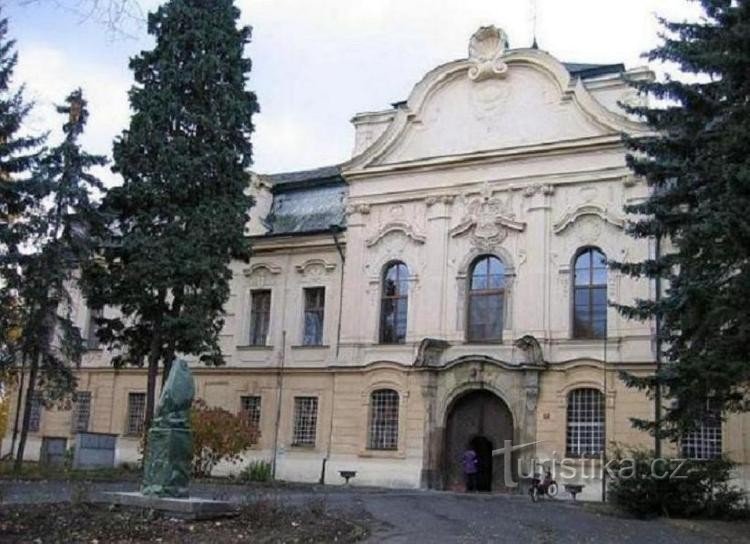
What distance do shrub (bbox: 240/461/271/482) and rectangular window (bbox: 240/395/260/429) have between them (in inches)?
79.4

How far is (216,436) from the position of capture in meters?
26.9

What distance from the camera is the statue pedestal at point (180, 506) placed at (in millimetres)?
13008

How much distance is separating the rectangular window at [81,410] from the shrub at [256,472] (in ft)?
29.2

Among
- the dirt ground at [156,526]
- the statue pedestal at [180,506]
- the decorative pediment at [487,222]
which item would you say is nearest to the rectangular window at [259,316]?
the decorative pediment at [487,222]

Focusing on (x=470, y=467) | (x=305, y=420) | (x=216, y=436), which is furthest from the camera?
(x=305, y=420)

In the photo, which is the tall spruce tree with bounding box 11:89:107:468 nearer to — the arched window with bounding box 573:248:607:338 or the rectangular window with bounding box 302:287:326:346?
the rectangular window with bounding box 302:287:326:346

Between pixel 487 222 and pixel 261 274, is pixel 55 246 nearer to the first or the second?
pixel 261 274

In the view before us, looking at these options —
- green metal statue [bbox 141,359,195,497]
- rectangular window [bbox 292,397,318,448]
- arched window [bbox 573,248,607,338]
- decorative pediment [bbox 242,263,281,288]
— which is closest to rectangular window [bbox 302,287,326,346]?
decorative pediment [bbox 242,263,281,288]

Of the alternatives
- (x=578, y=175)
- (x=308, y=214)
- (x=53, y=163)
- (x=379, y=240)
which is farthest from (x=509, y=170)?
(x=53, y=163)

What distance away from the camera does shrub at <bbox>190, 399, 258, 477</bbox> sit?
26859 millimetres

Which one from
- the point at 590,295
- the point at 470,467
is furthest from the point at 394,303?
the point at 590,295

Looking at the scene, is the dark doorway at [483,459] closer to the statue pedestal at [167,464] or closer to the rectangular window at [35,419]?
the statue pedestal at [167,464]

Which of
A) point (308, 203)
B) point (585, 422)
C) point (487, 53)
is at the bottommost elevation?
point (585, 422)

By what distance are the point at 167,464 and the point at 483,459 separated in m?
15.0
